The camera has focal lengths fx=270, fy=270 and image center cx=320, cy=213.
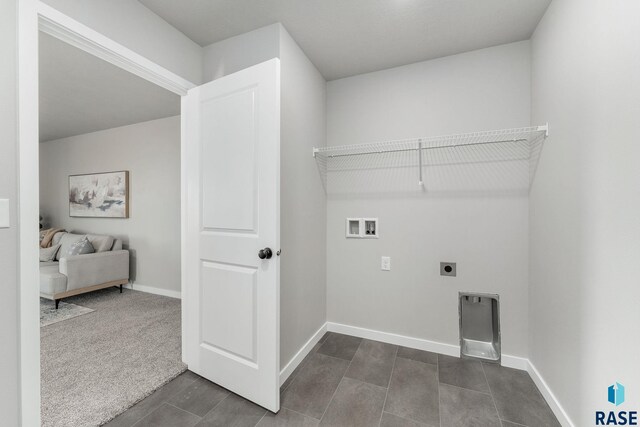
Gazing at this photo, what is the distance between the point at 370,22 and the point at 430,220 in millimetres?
1526

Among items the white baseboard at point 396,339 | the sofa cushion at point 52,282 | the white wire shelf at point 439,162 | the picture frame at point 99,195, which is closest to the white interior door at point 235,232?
the white wire shelf at point 439,162

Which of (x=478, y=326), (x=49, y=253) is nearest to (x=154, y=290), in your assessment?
(x=49, y=253)

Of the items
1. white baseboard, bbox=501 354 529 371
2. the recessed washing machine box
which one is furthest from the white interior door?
white baseboard, bbox=501 354 529 371

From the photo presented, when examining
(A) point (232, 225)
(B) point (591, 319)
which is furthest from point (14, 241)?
(B) point (591, 319)

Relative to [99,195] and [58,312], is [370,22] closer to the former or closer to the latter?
[58,312]

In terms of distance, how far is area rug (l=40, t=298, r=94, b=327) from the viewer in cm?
283

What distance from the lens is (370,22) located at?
181cm

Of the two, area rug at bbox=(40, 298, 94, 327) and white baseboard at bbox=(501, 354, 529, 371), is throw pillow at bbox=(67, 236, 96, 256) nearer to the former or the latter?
area rug at bbox=(40, 298, 94, 327)

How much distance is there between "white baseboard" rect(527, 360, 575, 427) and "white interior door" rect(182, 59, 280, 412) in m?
1.56

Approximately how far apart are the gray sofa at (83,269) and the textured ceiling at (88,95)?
169 centimetres

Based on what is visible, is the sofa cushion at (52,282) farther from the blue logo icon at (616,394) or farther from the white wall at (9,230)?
the blue logo icon at (616,394)

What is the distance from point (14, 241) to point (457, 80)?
284cm

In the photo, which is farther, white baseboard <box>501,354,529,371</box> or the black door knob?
white baseboard <box>501,354,529,371</box>

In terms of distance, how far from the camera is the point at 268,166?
5.08ft
